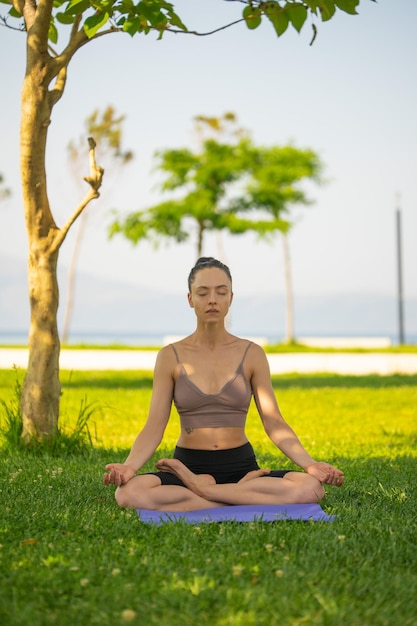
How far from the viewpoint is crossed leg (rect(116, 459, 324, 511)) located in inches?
191

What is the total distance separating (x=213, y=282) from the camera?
5.05 meters

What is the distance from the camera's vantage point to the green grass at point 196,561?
3166 mm

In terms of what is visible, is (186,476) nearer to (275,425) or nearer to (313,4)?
(275,425)

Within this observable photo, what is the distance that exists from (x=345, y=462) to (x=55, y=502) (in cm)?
317

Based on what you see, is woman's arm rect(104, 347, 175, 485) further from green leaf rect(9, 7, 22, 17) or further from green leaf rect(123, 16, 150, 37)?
green leaf rect(9, 7, 22, 17)

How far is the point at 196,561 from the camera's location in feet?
12.4

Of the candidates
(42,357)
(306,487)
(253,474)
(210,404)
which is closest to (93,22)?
(42,357)

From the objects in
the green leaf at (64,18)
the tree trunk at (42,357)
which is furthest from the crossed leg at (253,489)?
the green leaf at (64,18)

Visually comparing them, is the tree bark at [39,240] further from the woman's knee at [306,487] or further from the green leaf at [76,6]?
the woman's knee at [306,487]

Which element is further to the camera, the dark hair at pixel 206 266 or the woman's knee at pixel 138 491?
the dark hair at pixel 206 266

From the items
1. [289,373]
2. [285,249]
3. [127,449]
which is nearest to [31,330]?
[127,449]

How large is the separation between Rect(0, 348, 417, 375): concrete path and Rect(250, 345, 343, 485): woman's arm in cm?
1513

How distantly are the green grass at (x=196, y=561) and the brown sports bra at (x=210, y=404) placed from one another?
0.70 meters

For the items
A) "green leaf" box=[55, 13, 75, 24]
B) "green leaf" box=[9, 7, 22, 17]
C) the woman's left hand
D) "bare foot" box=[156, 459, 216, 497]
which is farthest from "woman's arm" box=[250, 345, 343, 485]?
"green leaf" box=[9, 7, 22, 17]
